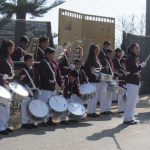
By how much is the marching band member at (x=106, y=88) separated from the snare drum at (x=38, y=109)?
2934 mm

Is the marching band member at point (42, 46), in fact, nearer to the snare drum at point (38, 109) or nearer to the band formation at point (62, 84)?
the band formation at point (62, 84)

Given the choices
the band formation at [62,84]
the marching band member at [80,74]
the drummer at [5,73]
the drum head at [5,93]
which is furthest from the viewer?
the marching band member at [80,74]

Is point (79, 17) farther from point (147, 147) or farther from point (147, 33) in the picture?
point (147, 147)

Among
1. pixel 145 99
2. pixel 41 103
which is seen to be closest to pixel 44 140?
pixel 41 103

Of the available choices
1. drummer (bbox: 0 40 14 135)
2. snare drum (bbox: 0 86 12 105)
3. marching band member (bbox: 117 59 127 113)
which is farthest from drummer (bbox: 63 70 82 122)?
snare drum (bbox: 0 86 12 105)

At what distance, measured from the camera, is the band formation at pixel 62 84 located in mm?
10859

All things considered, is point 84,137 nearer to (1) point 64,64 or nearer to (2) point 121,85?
(1) point 64,64

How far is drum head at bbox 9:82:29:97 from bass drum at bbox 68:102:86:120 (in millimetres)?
1624

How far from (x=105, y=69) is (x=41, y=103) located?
118 inches

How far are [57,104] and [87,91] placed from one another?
1440 mm

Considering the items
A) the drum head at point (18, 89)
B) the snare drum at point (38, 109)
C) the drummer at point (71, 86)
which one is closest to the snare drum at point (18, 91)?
the drum head at point (18, 89)

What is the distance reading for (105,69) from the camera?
45.4 feet

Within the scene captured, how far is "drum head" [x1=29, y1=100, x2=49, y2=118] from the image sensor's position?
11.1m

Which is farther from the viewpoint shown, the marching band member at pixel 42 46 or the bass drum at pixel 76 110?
the marching band member at pixel 42 46
